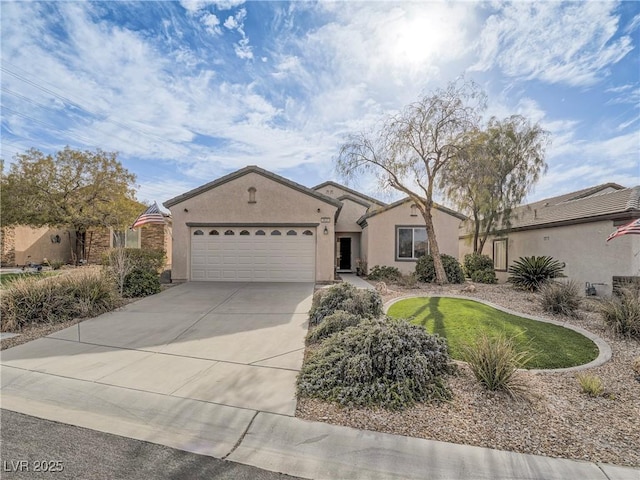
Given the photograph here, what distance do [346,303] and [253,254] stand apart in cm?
759

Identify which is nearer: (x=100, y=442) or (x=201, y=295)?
(x=100, y=442)

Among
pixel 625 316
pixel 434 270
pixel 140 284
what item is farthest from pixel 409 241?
pixel 140 284

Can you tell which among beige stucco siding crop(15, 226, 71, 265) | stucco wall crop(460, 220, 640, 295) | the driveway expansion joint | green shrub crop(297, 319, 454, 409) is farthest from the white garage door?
beige stucco siding crop(15, 226, 71, 265)

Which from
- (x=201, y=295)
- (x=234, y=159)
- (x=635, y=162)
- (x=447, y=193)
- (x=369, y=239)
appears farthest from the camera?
(x=234, y=159)

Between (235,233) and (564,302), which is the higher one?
(235,233)

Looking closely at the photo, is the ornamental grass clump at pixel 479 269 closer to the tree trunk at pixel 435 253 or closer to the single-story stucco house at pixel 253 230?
the tree trunk at pixel 435 253

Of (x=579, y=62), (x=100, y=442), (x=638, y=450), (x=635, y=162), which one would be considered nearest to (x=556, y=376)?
(x=638, y=450)

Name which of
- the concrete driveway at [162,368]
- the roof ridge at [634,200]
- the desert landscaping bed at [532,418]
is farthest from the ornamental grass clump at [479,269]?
the desert landscaping bed at [532,418]

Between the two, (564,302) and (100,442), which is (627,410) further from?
(100,442)

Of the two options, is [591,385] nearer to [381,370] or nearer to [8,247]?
[381,370]

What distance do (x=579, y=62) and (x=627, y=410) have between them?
32.5 feet

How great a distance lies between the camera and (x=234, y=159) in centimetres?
1869

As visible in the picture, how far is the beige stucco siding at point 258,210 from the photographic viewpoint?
14266mm

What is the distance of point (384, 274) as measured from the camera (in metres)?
16.0
